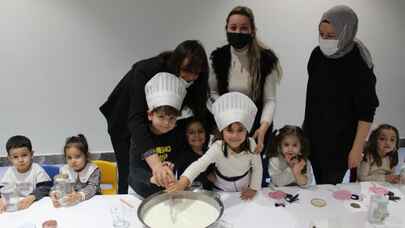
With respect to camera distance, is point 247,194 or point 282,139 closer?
point 247,194

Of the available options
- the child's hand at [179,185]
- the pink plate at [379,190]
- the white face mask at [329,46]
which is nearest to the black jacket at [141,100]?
the child's hand at [179,185]

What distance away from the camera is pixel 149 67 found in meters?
1.76

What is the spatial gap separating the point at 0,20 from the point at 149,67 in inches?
85.7

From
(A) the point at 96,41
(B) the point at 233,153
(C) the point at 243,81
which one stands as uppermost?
(A) the point at 96,41

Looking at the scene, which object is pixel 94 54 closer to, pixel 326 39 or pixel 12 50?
pixel 12 50

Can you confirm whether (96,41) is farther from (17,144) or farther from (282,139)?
(282,139)

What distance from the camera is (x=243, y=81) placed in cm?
211

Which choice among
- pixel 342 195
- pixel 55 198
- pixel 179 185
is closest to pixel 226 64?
pixel 179 185

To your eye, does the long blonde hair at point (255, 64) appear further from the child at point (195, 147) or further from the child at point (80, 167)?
the child at point (80, 167)

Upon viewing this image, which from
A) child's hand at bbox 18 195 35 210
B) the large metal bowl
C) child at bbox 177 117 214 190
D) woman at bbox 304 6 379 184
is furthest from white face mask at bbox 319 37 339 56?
child's hand at bbox 18 195 35 210

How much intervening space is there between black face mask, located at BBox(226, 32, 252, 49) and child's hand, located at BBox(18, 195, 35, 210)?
129 cm

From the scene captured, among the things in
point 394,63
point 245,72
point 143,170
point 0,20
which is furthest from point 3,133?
point 394,63

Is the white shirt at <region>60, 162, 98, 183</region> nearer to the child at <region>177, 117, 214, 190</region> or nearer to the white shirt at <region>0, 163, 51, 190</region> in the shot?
the white shirt at <region>0, 163, 51, 190</region>

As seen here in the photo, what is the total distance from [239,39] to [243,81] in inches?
9.9
